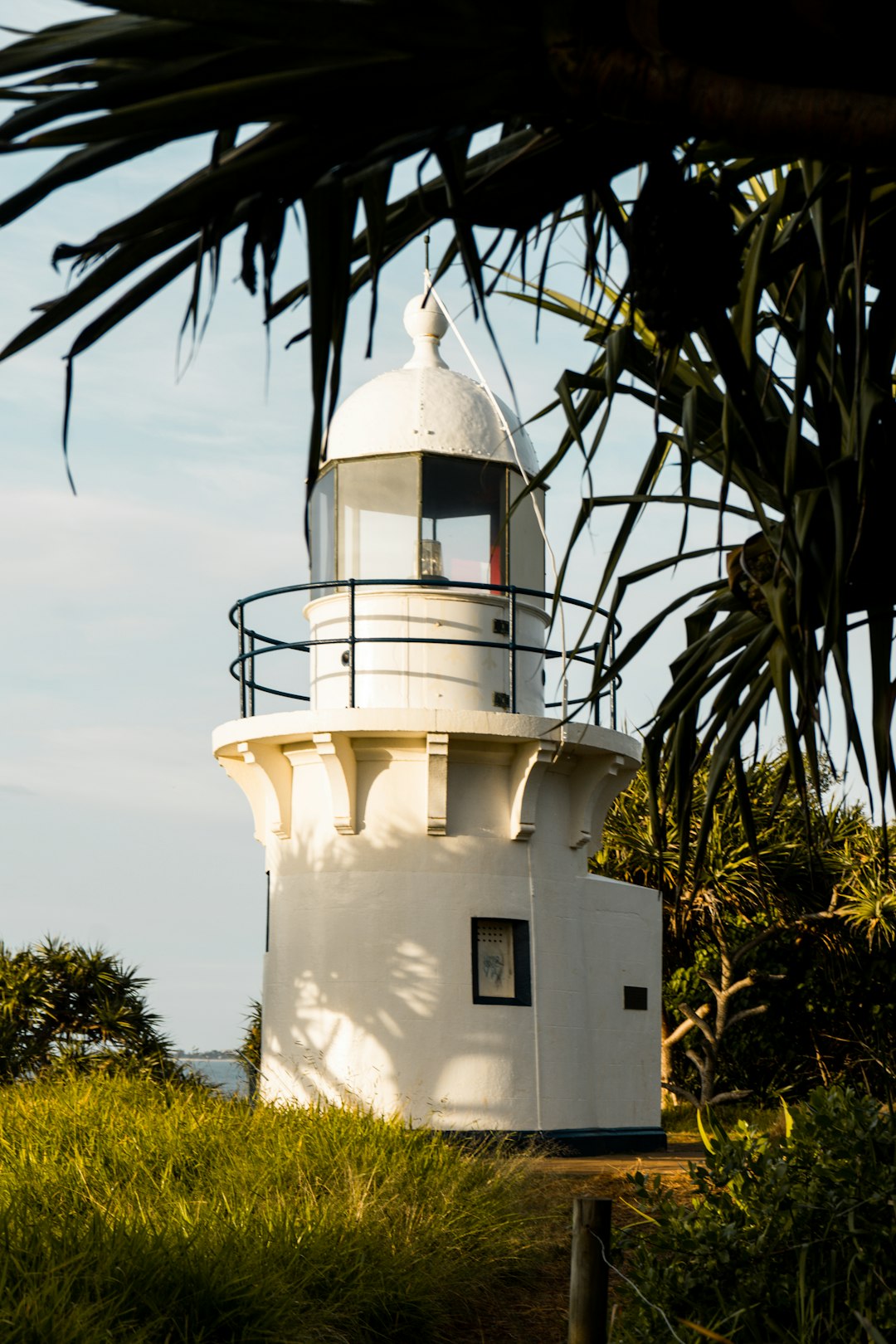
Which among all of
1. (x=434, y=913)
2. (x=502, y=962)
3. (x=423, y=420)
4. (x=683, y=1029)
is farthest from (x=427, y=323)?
(x=683, y=1029)

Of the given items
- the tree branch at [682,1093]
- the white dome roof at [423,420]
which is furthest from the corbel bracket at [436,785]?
the tree branch at [682,1093]

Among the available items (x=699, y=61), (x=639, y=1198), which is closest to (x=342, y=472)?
(x=639, y=1198)

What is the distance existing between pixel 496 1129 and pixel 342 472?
5441mm

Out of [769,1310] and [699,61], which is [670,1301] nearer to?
[769,1310]

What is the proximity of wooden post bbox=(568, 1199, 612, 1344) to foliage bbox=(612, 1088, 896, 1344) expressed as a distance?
0.19 meters

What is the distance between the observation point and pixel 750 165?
377cm

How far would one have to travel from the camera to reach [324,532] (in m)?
12.9

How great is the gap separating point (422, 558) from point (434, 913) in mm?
2884

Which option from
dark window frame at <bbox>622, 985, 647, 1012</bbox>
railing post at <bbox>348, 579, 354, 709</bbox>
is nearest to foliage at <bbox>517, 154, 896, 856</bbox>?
railing post at <bbox>348, 579, 354, 709</bbox>

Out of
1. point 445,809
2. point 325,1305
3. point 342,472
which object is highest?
point 342,472

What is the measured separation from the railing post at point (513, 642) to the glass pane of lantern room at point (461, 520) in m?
0.32

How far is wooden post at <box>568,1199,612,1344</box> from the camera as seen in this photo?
5.48m

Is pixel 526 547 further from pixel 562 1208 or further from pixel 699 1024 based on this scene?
pixel 699 1024

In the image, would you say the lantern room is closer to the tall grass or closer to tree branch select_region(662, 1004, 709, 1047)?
the tall grass
